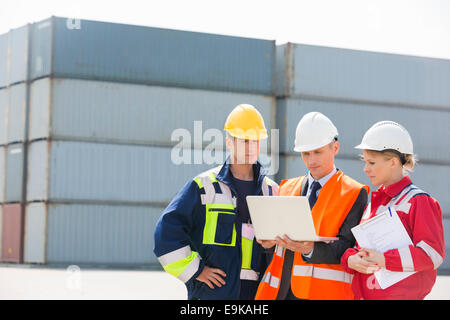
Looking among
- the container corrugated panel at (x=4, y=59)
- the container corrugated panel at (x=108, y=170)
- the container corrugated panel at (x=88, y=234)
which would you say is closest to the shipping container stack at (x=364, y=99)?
the container corrugated panel at (x=108, y=170)

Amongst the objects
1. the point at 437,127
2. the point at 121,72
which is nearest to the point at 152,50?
the point at 121,72

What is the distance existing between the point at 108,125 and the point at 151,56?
2.86 m

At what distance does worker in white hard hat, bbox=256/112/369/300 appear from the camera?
386 centimetres

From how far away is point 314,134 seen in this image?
408cm

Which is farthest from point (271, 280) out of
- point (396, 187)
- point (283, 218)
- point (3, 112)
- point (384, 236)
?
point (3, 112)

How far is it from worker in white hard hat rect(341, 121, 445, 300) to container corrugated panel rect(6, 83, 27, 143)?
22.0 metres

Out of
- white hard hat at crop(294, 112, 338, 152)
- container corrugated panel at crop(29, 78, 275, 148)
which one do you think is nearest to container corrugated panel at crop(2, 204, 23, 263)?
container corrugated panel at crop(29, 78, 275, 148)

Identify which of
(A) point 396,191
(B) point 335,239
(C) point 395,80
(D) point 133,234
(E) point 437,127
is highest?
(C) point 395,80

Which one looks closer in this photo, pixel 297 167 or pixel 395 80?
pixel 297 167

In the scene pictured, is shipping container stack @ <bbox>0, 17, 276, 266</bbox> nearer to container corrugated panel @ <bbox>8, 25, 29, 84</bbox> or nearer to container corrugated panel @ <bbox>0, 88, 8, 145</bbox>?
container corrugated panel @ <bbox>8, 25, 29, 84</bbox>

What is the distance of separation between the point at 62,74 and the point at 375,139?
20.7m

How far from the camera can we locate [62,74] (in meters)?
23.4

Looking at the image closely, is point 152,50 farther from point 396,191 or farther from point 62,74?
point 396,191
